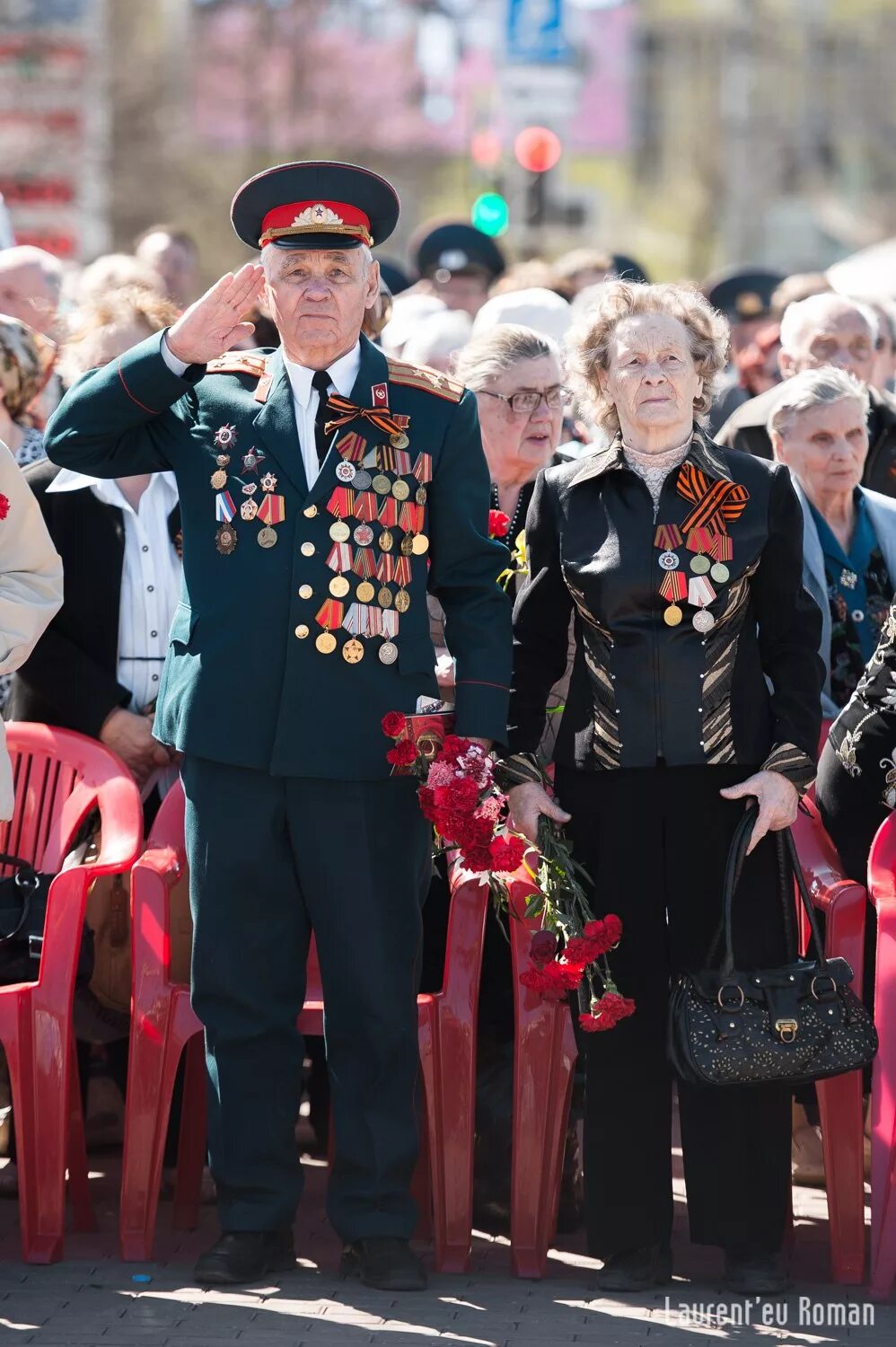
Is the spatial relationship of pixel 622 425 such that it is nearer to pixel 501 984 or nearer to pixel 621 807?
pixel 621 807

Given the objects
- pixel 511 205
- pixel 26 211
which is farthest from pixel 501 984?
pixel 511 205

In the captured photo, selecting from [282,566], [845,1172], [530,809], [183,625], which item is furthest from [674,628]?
[845,1172]

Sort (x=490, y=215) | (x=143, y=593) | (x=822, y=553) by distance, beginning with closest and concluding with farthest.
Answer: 1. (x=143, y=593)
2. (x=822, y=553)
3. (x=490, y=215)

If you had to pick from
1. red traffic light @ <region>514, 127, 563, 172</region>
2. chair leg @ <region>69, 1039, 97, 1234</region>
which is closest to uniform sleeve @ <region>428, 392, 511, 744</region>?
chair leg @ <region>69, 1039, 97, 1234</region>

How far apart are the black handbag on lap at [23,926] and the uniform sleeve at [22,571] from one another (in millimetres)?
534

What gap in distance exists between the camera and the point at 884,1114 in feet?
14.6

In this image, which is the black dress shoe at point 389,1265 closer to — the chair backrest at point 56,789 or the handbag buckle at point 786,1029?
the handbag buckle at point 786,1029

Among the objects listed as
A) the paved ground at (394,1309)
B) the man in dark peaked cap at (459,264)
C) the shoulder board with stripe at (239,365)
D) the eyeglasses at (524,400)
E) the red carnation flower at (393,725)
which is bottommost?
the paved ground at (394,1309)

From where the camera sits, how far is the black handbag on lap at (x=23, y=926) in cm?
466

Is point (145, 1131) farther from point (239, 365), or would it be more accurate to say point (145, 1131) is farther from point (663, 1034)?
point (239, 365)

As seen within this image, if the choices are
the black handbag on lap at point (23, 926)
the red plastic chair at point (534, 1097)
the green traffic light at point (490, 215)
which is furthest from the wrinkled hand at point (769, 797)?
the green traffic light at point (490, 215)

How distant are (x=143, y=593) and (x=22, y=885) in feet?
3.02

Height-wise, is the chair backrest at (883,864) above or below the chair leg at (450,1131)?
above

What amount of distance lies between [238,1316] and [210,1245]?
41cm
